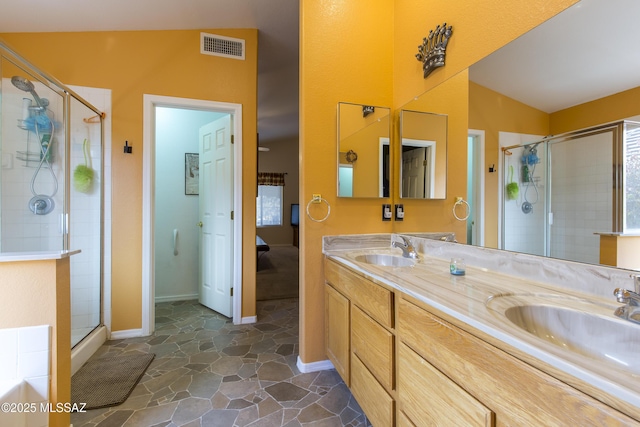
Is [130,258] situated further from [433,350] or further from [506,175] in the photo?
[506,175]

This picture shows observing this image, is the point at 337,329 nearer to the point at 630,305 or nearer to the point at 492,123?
the point at 630,305

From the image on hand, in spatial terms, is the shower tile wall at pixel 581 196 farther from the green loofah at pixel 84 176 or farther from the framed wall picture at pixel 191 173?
the framed wall picture at pixel 191 173

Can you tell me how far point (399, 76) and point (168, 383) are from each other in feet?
8.93

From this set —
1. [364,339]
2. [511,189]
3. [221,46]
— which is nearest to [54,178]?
[221,46]

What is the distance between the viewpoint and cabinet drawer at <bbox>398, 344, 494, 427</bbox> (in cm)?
72

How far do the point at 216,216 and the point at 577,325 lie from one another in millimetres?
2960

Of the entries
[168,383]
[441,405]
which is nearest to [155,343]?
[168,383]

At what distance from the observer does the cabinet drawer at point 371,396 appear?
1.13 meters

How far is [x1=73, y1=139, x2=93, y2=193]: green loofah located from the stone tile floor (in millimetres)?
1363

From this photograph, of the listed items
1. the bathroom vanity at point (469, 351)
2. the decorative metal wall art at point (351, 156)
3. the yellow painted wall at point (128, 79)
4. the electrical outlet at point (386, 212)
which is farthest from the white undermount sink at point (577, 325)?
the yellow painted wall at point (128, 79)

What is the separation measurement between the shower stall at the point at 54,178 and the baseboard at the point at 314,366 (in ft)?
5.71

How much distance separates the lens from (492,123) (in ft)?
4.33

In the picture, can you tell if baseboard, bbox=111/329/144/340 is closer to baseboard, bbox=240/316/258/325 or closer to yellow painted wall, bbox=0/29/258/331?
yellow painted wall, bbox=0/29/258/331

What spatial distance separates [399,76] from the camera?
2.04 m
